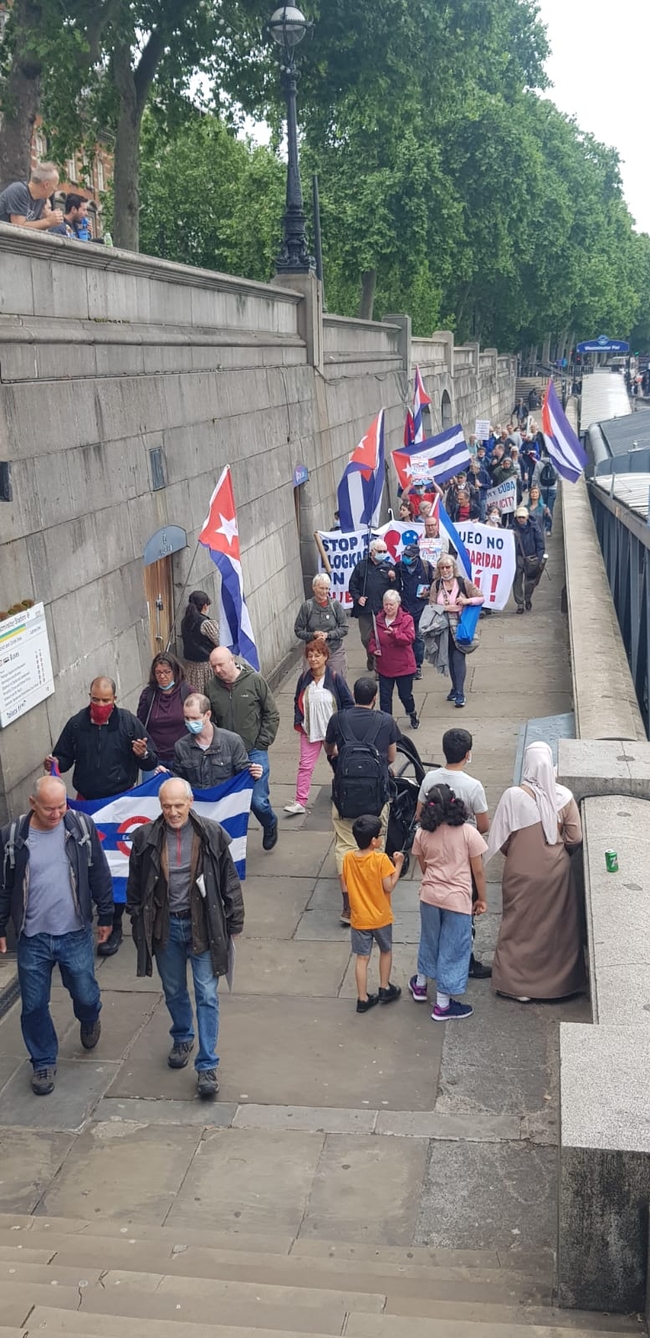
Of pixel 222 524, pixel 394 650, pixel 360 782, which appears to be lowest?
pixel 394 650

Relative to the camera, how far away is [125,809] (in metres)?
7.87

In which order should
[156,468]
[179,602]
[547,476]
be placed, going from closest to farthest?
[156,468] → [179,602] → [547,476]

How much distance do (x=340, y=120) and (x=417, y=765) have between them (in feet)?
74.8

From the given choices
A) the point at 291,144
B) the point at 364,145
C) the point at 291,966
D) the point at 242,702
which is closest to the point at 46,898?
the point at 291,966

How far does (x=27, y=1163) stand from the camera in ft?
19.0

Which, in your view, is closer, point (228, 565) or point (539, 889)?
point (539, 889)

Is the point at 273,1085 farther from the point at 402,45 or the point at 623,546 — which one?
the point at 402,45

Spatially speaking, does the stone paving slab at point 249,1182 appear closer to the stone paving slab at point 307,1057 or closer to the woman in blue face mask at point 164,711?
the stone paving slab at point 307,1057

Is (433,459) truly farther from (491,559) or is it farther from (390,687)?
(390,687)

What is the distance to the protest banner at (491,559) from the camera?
1541 centimetres

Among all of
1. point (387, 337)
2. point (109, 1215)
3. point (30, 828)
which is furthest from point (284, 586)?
point (387, 337)

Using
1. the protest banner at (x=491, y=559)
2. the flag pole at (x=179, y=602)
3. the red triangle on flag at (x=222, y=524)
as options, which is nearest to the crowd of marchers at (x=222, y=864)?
the red triangle on flag at (x=222, y=524)

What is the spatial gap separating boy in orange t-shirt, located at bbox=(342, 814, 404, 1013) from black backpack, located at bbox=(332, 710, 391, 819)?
80 centimetres

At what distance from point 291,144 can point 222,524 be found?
27.1 feet
